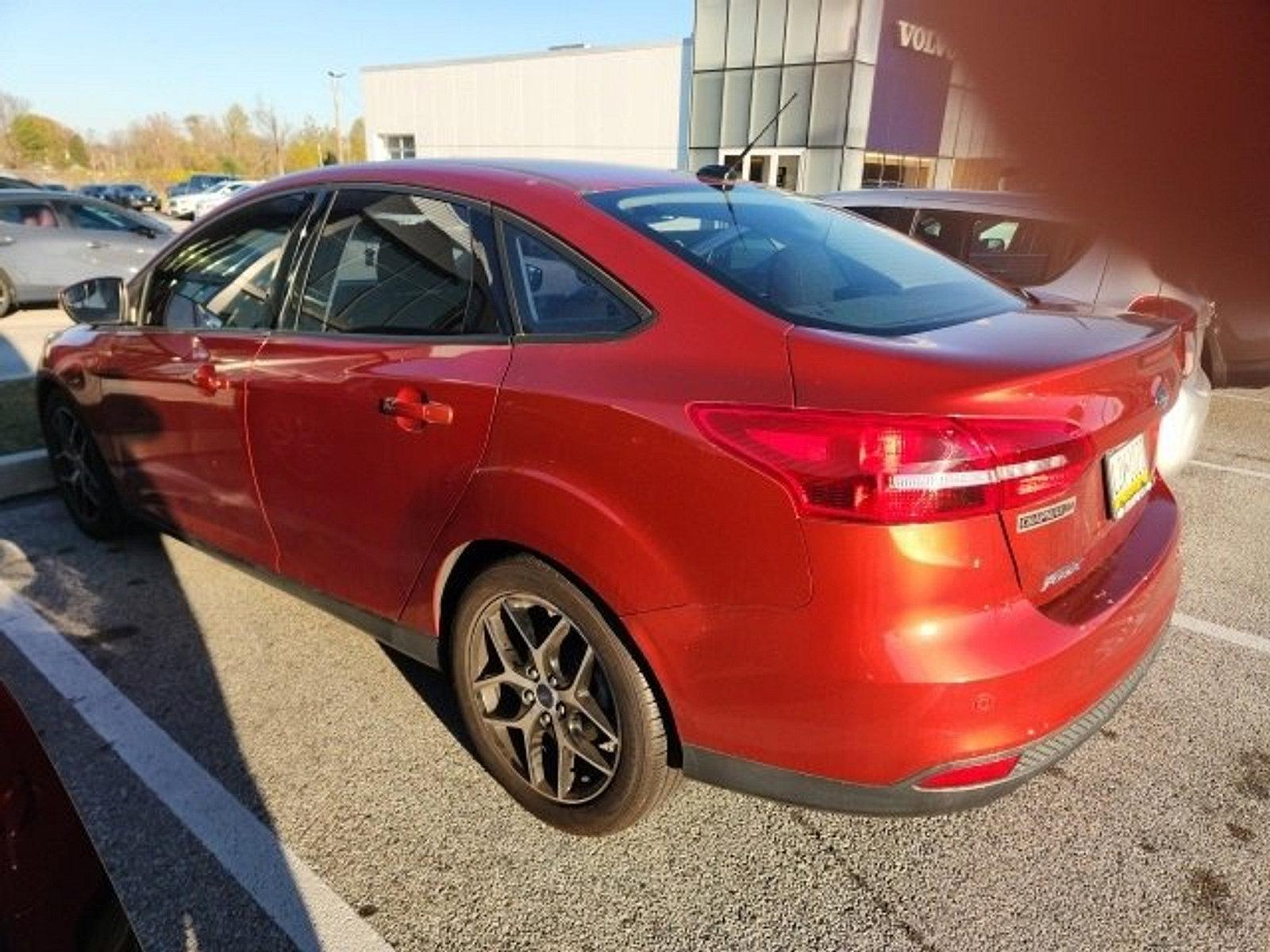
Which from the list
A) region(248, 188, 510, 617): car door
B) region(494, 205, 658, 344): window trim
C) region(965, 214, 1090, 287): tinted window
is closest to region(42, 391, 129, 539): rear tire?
region(248, 188, 510, 617): car door

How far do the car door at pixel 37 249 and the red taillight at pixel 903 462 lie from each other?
11.3 metres

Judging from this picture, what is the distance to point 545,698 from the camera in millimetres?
2256

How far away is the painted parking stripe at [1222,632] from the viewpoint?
3.21 metres

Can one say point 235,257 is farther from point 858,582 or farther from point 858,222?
point 858,582

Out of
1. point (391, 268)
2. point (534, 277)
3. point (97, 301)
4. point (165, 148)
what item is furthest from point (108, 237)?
point (165, 148)

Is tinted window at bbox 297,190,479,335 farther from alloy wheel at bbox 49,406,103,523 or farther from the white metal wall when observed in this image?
the white metal wall

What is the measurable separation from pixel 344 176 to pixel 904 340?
1.91 m

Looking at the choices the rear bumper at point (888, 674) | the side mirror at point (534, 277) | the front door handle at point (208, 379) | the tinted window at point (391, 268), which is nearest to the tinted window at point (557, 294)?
the side mirror at point (534, 277)

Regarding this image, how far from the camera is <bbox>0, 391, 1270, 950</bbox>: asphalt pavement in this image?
197 cm

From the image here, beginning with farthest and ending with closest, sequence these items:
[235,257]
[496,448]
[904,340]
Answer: [235,257] → [496,448] → [904,340]

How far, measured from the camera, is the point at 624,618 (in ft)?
6.40

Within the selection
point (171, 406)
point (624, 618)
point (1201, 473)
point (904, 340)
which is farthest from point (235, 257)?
point (1201, 473)

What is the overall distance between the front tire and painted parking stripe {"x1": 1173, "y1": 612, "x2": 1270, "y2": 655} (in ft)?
7.53

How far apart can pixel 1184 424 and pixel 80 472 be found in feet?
16.0
